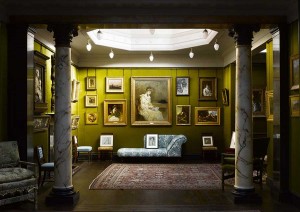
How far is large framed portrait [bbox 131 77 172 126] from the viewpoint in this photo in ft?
48.8

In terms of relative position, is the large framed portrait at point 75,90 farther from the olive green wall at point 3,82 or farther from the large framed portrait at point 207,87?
the olive green wall at point 3,82

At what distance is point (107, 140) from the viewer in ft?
48.5

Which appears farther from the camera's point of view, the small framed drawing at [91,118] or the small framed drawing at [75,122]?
the small framed drawing at [91,118]

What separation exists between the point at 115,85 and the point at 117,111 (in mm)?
1042

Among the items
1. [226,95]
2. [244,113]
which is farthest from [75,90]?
[244,113]

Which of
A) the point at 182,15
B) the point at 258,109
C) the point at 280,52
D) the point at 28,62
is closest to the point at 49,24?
the point at 28,62

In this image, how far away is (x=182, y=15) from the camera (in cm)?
768

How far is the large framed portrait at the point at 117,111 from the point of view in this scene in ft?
48.9

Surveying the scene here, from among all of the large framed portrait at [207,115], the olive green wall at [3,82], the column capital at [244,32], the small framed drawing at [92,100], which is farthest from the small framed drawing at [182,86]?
the olive green wall at [3,82]

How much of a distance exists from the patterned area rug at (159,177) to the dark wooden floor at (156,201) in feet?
1.82

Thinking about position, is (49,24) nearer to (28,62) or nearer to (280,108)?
(28,62)

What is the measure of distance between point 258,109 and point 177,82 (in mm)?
3294

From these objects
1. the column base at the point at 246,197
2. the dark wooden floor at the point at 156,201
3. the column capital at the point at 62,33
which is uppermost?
the column capital at the point at 62,33

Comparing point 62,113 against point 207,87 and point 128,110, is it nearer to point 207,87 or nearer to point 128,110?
point 128,110
